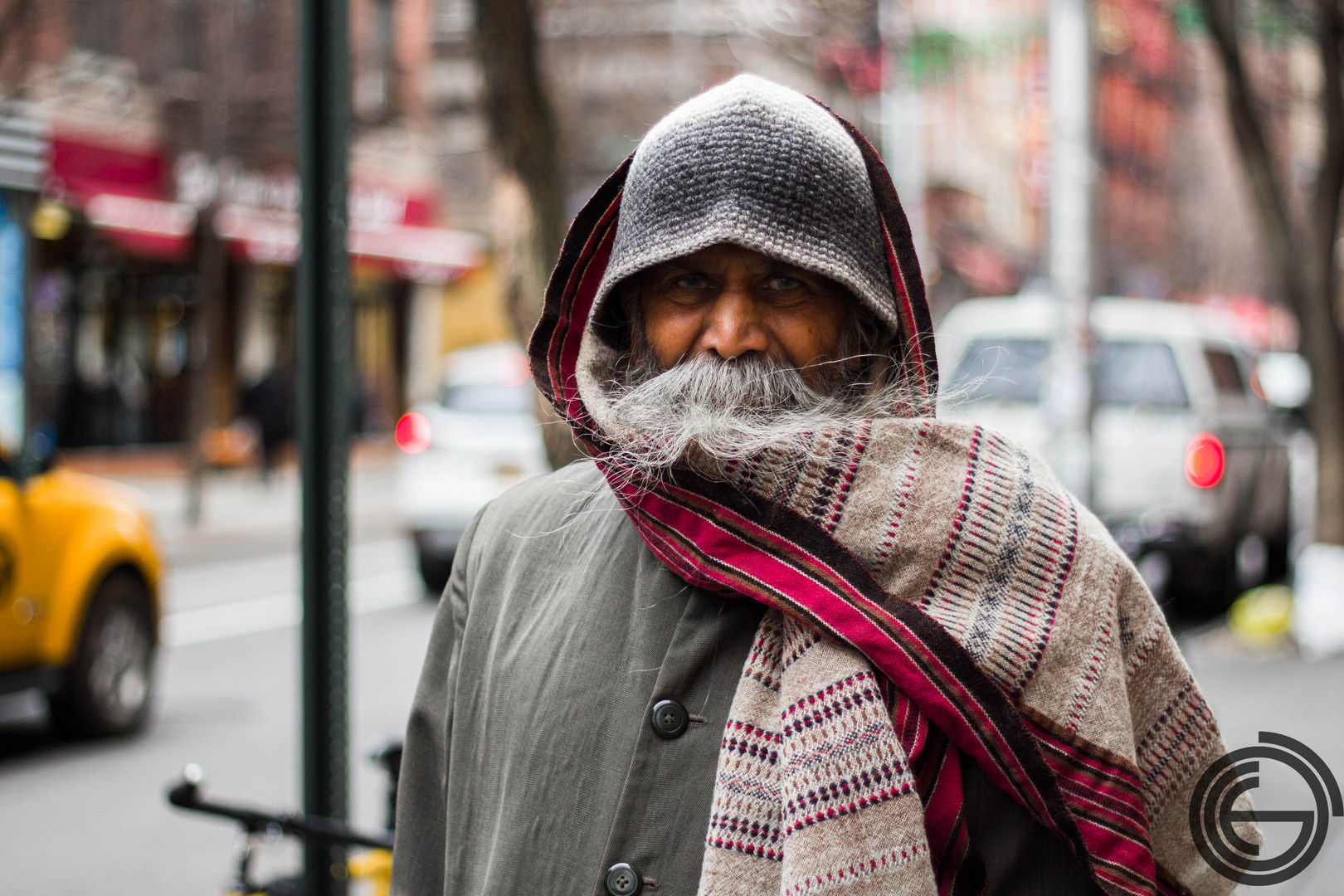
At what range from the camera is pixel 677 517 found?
1.60 metres

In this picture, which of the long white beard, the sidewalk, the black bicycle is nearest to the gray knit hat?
the long white beard

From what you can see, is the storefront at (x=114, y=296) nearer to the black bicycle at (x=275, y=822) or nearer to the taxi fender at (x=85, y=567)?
the taxi fender at (x=85, y=567)

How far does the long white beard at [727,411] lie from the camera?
5.10 ft

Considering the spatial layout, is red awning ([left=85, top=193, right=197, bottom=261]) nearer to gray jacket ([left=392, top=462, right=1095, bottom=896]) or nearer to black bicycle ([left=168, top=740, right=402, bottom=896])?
black bicycle ([left=168, top=740, right=402, bottom=896])

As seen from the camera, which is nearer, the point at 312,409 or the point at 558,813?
the point at 558,813

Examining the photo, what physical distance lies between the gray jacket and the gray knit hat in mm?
357

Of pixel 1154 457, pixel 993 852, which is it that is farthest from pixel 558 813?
pixel 1154 457

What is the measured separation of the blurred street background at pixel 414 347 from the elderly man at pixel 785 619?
253 millimetres

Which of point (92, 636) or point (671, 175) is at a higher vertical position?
point (671, 175)

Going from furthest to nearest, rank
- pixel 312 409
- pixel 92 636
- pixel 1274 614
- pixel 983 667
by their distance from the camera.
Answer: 1. pixel 1274 614
2. pixel 92 636
3. pixel 312 409
4. pixel 983 667

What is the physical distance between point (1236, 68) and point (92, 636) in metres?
7.61

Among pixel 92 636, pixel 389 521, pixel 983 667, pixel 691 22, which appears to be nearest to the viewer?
pixel 983 667

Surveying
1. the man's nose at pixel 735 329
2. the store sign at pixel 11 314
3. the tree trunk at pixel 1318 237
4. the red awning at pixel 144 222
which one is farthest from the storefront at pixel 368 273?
the man's nose at pixel 735 329

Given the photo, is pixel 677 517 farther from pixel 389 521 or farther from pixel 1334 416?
pixel 389 521
